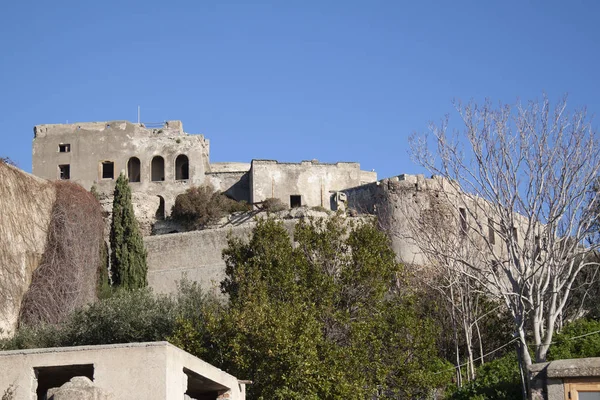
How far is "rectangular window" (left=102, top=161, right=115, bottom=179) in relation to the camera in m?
54.1

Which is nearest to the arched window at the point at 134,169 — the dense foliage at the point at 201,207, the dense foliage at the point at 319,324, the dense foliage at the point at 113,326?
the dense foliage at the point at 201,207

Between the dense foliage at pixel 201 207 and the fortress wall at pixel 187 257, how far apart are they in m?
10.5

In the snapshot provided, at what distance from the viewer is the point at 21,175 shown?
34.0 m

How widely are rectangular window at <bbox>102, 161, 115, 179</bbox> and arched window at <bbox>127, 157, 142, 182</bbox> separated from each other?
89 cm

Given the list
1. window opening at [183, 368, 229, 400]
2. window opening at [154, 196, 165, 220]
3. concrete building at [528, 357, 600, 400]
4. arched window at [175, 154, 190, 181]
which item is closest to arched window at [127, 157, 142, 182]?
arched window at [175, 154, 190, 181]

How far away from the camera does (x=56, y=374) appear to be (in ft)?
55.9

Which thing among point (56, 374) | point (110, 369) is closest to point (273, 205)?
point (56, 374)

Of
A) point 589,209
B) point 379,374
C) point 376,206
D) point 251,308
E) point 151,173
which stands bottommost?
point 379,374

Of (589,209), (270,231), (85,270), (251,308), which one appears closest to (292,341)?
(251,308)

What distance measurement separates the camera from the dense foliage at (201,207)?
49281mm

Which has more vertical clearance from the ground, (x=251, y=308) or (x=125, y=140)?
(x=125, y=140)

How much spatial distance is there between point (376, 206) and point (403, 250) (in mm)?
4225

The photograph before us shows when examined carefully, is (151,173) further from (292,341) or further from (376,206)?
(292,341)

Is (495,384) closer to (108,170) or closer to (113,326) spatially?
(113,326)
